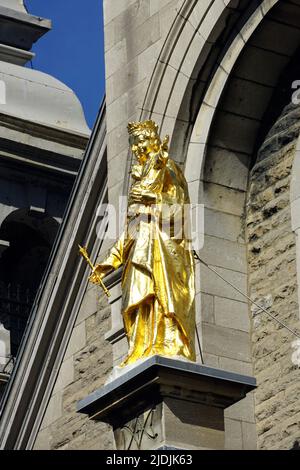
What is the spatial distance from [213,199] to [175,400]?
3.02 m

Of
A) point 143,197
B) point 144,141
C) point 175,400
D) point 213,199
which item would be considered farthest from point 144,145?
point 175,400

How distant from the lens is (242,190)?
59.6 feet

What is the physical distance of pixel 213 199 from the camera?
1806 cm

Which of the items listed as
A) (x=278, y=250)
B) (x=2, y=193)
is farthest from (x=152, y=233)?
(x=2, y=193)

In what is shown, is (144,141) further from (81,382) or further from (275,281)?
(81,382)

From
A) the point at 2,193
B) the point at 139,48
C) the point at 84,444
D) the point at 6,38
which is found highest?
the point at 6,38

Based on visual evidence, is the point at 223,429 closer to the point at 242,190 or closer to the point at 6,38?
the point at 242,190

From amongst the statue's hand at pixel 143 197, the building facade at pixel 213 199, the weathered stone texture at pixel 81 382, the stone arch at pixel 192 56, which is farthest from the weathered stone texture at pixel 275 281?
the weathered stone texture at pixel 81 382

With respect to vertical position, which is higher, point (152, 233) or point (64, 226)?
point (64, 226)

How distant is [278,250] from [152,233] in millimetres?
1494

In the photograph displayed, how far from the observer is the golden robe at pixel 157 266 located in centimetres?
1599

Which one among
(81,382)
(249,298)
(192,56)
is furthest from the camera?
(81,382)

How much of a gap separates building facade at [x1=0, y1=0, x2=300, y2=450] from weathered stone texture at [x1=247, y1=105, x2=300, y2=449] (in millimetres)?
16

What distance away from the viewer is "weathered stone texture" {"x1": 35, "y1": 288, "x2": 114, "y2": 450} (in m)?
18.9
